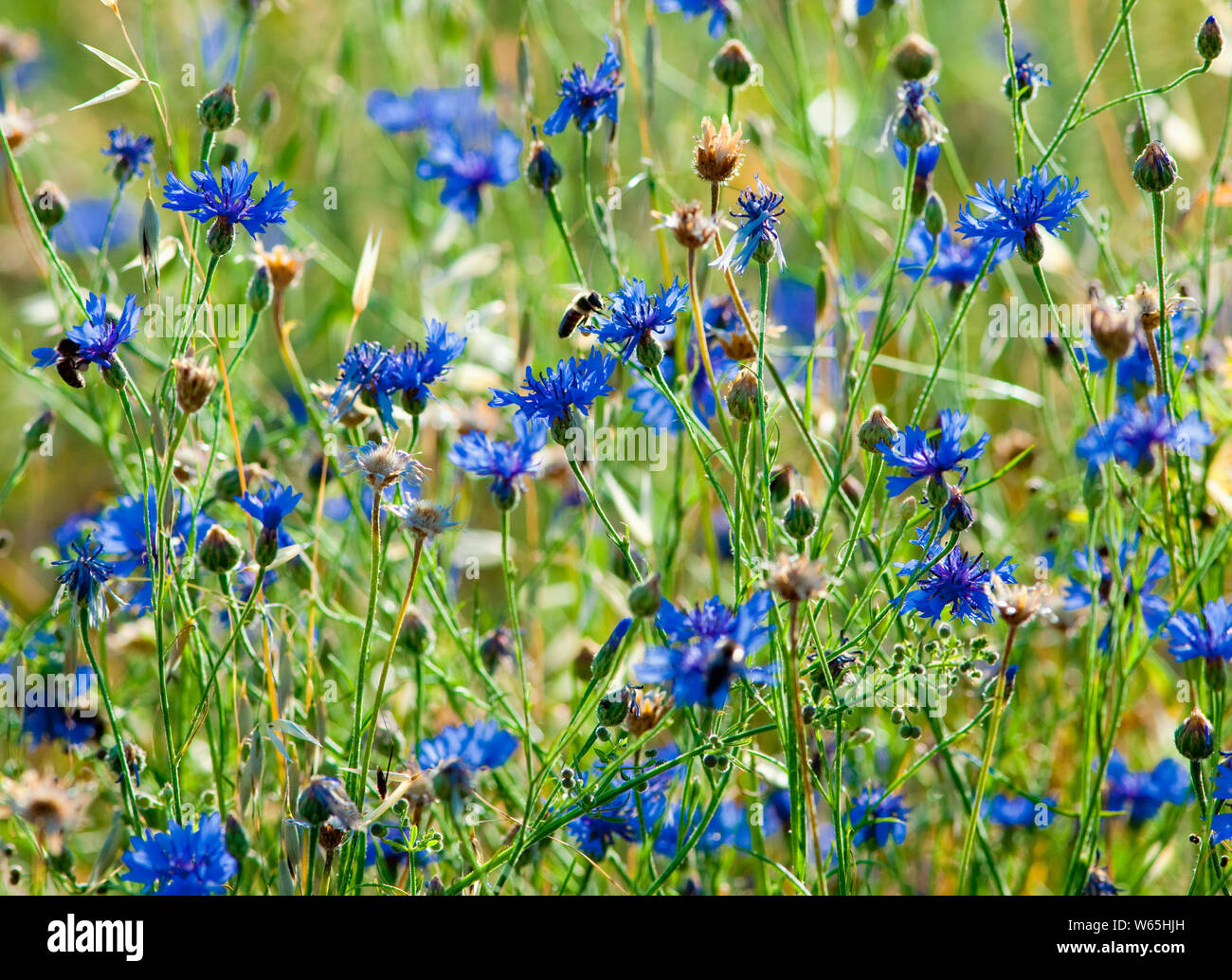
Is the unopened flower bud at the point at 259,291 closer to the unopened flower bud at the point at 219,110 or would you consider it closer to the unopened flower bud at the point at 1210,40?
the unopened flower bud at the point at 219,110

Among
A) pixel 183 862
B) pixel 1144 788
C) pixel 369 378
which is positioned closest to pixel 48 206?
pixel 369 378

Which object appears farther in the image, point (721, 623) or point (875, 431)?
point (875, 431)

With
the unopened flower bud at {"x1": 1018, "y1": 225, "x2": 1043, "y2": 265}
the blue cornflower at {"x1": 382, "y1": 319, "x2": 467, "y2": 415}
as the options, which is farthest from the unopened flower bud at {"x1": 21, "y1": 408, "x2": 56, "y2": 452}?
the unopened flower bud at {"x1": 1018, "y1": 225, "x2": 1043, "y2": 265}

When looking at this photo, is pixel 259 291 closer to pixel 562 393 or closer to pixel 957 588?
pixel 562 393

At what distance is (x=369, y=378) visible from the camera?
0.88 meters

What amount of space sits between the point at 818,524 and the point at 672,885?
1.61ft

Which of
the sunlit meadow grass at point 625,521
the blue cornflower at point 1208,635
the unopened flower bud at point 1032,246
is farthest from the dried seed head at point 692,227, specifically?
the blue cornflower at point 1208,635

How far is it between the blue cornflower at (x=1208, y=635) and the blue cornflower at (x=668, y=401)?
15.1 inches

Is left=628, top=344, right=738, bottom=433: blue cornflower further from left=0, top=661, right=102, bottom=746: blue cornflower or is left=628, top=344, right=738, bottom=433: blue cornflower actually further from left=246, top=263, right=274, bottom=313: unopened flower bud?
left=0, top=661, right=102, bottom=746: blue cornflower

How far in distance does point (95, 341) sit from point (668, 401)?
42cm

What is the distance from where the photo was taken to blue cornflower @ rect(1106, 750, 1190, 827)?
3.76ft

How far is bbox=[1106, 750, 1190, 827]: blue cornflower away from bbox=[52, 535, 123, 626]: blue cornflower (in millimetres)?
885

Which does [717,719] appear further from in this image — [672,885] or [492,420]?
[492,420]
